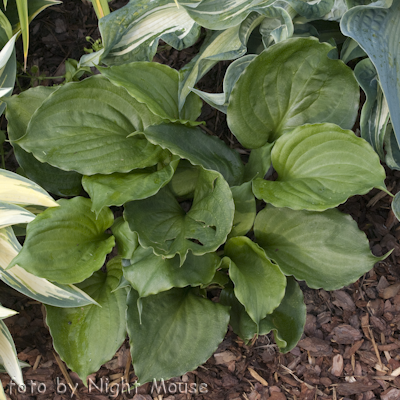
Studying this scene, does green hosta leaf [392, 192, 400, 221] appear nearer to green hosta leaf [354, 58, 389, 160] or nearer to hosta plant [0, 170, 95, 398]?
green hosta leaf [354, 58, 389, 160]

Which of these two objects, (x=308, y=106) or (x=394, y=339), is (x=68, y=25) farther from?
(x=394, y=339)

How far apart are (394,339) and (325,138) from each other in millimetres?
664

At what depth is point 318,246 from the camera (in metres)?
0.97

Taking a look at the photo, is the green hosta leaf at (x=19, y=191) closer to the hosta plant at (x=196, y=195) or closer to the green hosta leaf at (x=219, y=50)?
the hosta plant at (x=196, y=195)

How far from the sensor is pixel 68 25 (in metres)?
1.39

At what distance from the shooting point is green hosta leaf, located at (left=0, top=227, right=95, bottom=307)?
971 mm

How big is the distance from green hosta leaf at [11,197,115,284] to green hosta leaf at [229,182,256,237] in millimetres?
322

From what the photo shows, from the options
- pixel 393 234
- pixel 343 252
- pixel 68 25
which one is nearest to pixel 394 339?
pixel 393 234

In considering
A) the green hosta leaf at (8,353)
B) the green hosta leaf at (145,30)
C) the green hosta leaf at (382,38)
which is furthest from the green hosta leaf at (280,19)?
the green hosta leaf at (8,353)

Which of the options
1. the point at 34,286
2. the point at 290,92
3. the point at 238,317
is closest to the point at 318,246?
the point at 238,317

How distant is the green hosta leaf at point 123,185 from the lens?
35.2 inches

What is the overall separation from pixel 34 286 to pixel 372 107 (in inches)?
37.9

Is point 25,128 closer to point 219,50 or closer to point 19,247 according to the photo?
point 19,247

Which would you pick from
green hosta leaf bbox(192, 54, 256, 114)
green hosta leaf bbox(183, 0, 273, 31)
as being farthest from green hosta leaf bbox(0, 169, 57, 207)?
green hosta leaf bbox(183, 0, 273, 31)
